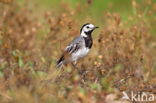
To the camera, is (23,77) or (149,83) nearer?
(23,77)

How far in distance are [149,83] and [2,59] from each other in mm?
2306

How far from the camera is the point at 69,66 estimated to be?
856 cm

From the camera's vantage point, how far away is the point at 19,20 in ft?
35.7

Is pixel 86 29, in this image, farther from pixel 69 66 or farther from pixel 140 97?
pixel 140 97

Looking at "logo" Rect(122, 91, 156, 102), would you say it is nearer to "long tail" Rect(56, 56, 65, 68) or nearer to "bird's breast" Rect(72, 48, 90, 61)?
"long tail" Rect(56, 56, 65, 68)

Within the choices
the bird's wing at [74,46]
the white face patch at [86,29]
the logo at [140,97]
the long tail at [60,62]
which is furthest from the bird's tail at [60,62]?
the logo at [140,97]

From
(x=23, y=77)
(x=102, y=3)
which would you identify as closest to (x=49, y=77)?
(x=23, y=77)

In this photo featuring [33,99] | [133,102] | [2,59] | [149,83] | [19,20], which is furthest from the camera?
[19,20]

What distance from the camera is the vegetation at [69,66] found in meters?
5.76

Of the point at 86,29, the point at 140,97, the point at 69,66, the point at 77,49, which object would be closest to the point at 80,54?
the point at 77,49

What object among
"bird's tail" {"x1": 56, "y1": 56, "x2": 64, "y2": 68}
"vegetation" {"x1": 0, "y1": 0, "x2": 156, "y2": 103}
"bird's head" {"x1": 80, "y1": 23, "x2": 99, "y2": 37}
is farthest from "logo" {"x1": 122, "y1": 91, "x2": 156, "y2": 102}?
"bird's head" {"x1": 80, "y1": 23, "x2": 99, "y2": 37}

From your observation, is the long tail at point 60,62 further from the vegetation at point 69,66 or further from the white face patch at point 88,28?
the white face patch at point 88,28

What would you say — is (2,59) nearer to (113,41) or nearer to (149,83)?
(113,41)

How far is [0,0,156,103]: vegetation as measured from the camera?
18.9 ft
